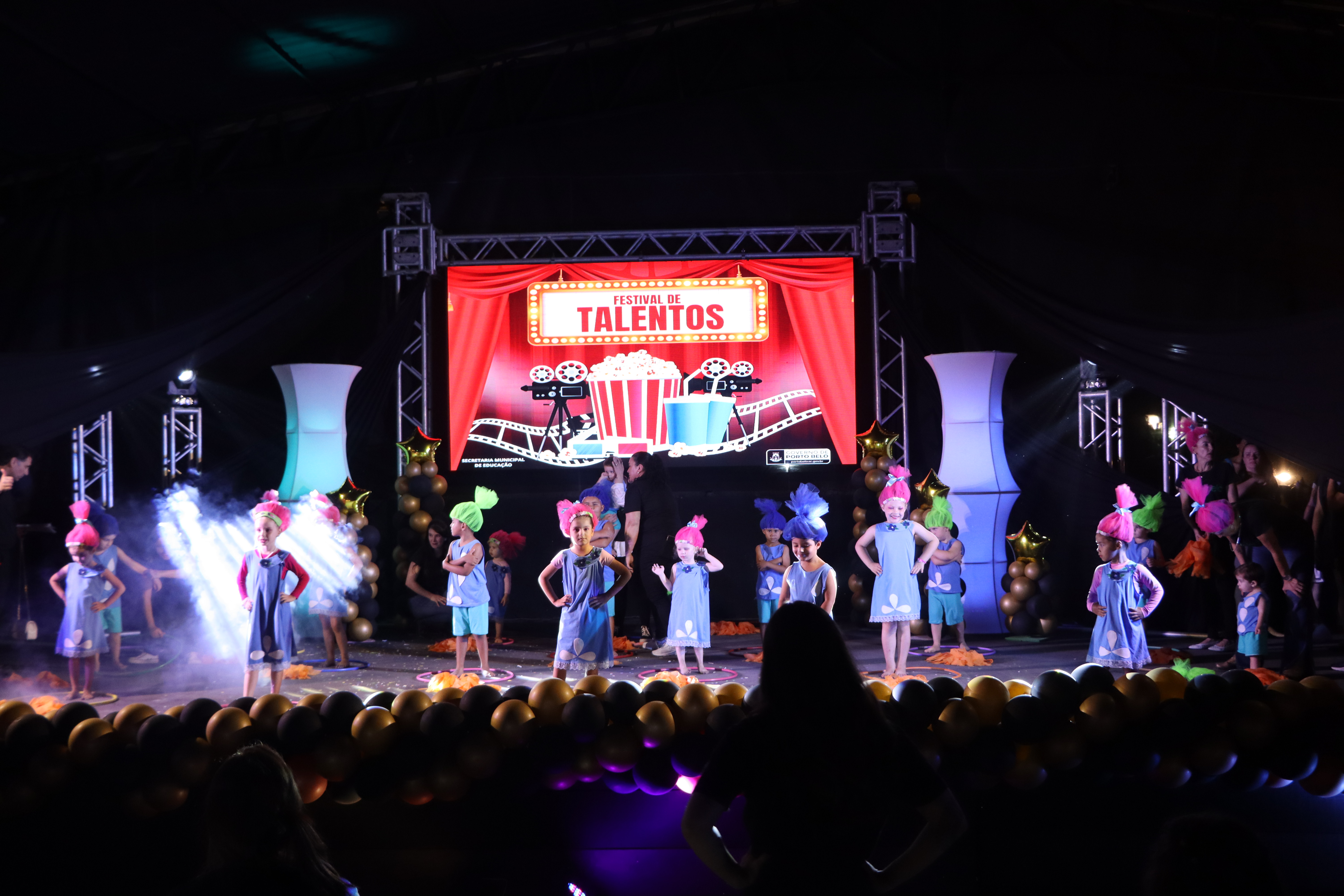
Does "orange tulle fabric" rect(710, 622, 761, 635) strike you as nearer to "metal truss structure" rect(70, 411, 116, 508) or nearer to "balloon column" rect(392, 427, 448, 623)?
"balloon column" rect(392, 427, 448, 623)

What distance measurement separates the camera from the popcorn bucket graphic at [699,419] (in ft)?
30.2

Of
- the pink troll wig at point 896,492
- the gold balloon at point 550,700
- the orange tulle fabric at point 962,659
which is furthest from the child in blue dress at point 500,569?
the gold balloon at point 550,700

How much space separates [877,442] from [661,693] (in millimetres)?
6168

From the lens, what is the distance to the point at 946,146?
9.77 metres

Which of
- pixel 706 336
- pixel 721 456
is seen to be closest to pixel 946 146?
pixel 706 336

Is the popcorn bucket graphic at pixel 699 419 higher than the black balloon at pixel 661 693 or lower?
higher

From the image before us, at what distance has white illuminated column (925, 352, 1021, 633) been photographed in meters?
8.28

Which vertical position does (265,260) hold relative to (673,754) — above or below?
above

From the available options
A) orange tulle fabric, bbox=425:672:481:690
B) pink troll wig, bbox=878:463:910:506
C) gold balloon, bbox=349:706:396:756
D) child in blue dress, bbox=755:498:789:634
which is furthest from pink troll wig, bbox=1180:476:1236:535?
gold balloon, bbox=349:706:396:756

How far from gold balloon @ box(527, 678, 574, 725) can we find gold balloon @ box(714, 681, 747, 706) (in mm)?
504

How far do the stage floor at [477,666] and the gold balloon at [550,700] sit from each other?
3173mm

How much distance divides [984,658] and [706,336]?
405 cm

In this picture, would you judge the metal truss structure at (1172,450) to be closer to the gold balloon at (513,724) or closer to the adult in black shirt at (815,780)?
the gold balloon at (513,724)

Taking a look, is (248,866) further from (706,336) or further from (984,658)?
(706,336)
